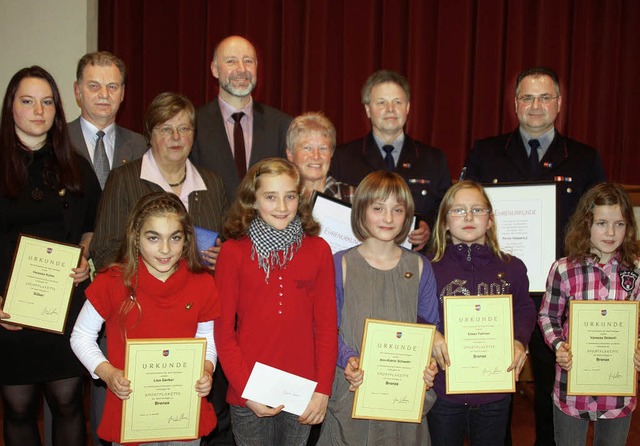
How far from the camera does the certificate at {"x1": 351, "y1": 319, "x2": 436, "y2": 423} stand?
288cm

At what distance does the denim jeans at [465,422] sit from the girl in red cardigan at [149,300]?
3.36 feet

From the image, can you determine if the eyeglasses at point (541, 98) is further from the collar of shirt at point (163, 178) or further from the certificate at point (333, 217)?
the collar of shirt at point (163, 178)

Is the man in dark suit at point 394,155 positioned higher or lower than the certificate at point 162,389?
higher

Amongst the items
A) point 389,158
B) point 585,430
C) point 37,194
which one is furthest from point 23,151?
point 585,430

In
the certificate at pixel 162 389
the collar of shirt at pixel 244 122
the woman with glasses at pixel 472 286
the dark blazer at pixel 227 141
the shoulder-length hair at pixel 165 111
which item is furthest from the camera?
the collar of shirt at pixel 244 122

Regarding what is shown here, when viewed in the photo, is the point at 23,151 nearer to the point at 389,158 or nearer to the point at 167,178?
the point at 167,178

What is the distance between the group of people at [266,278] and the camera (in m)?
2.83

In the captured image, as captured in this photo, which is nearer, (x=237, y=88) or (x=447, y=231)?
(x=447, y=231)

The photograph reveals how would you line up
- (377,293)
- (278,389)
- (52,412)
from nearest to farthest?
(278,389) < (377,293) < (52,412)

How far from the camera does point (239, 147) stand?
162 inches

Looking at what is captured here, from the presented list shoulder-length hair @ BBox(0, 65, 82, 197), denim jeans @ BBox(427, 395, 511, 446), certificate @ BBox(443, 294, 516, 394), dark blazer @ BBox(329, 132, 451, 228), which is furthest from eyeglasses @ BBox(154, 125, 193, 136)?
denim jeans @ BBox(427, 395, 511, 446)

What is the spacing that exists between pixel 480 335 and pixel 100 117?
2407mm

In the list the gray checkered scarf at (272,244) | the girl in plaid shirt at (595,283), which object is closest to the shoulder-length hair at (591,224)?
the girl in plaid shirt at (595,283)

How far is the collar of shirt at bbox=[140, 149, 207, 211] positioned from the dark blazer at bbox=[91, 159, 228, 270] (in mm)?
21
